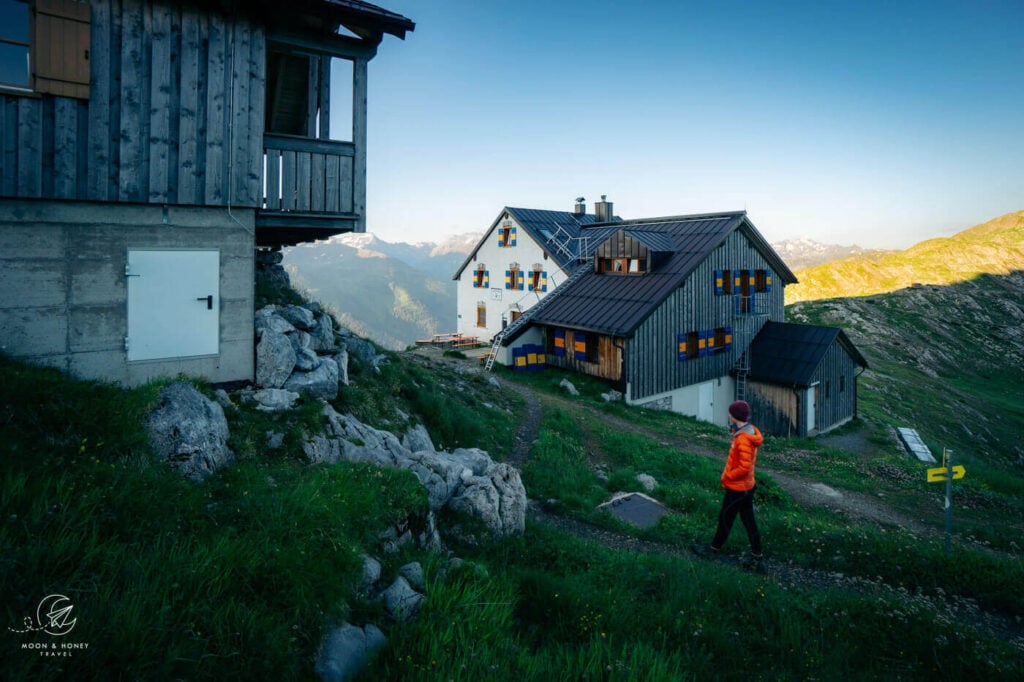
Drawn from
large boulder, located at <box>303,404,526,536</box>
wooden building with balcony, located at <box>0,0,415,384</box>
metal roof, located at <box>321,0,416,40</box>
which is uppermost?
metal roof, located at <box>321,0,416,40</box>

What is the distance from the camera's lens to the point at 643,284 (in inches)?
1072

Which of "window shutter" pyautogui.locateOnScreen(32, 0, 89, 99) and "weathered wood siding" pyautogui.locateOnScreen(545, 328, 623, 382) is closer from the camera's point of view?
"window shutter" pyautogui.locateOnScreen(32, 0, 89, 99)

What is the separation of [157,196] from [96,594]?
6641mm

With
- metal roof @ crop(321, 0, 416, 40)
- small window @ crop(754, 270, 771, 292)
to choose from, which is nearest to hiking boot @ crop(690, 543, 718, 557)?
metal roof @ crop(321, 0, 416, 40)

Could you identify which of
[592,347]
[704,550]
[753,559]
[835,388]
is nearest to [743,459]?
[753,559]

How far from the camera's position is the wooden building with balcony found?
7727 mm

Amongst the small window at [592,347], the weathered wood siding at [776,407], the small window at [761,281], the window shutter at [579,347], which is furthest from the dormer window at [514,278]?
the weathered wood siding at [776,407]

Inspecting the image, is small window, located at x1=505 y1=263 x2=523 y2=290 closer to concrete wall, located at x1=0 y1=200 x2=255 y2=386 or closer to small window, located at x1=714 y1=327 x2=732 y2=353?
small window, located at x1=714 y1=327 x2=732 y2=353

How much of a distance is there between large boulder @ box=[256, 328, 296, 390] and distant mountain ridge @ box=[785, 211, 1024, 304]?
230 feet

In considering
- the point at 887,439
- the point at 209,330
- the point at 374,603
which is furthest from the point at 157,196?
the point at 887,439

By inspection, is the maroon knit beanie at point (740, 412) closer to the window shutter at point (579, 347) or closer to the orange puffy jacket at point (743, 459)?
the orange puffy jacket at point (743, 459)

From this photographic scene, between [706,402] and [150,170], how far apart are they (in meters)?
26.3

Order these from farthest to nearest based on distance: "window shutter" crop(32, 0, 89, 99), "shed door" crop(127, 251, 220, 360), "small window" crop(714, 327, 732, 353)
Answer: "small window" crop(714, 327, 732, 353) → "shed door" crop(127, 251, 220, 360) → "window shutter" crop(32, 0, 89, 99)

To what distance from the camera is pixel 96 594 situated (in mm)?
3924
